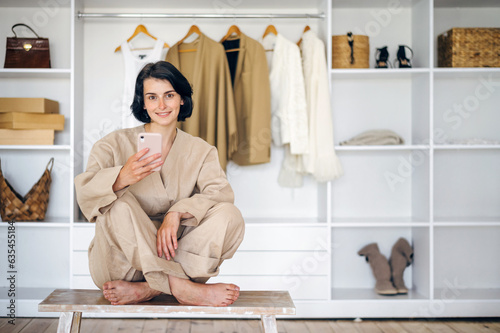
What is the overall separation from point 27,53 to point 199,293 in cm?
204

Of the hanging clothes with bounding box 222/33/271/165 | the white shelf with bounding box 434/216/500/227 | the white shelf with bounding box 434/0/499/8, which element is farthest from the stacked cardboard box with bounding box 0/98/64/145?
the white shelf with bounding box 434/0/499/8

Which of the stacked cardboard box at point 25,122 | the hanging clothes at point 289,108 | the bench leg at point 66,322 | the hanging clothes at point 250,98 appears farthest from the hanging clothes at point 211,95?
the bench leg at point 66,322

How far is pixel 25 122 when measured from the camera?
282 centimetres

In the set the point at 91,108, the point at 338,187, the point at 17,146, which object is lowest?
the point at 338,187

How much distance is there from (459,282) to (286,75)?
175cm

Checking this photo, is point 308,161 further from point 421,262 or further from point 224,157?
point 421,262

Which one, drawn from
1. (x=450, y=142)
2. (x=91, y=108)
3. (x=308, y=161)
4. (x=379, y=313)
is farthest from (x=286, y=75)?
(x=379, y=313)

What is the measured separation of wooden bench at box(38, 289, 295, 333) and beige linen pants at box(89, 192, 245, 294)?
0.21 ft

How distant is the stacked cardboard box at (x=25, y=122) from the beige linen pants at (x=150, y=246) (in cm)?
144

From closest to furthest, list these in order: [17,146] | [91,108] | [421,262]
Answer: [17,146] → [421,262] → [91,108]

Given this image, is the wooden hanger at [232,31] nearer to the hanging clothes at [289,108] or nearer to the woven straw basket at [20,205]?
the hanging clothes at [289,108]

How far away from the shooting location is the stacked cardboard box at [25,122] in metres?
2.81

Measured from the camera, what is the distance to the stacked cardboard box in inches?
110

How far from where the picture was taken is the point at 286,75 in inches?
116
